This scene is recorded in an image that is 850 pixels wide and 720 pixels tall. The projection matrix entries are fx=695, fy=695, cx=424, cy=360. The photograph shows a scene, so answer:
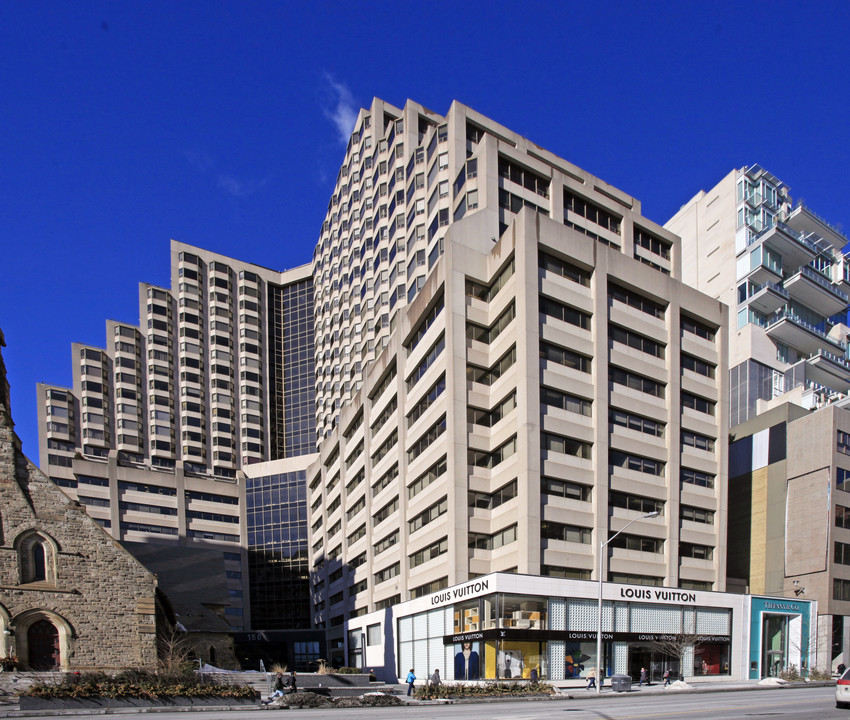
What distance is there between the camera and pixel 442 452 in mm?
47875

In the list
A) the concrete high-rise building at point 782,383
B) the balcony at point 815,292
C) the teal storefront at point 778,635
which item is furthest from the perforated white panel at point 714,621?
the balcony at point 815,292

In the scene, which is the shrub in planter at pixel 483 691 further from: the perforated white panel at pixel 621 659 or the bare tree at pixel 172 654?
the bare tree at pixel 172 654

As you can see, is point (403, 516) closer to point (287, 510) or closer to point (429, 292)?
point (429, 292)

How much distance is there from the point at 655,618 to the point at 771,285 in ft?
145

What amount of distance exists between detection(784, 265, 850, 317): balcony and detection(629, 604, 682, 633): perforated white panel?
45062 millimetres

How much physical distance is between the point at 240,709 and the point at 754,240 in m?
70.8

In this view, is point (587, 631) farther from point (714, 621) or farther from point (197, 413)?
point (197, 413)

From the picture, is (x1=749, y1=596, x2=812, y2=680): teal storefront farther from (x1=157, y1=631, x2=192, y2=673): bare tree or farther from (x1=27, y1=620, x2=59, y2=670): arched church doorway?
(x1=27, y1=620, x2=59, y2=670): arched church doorway

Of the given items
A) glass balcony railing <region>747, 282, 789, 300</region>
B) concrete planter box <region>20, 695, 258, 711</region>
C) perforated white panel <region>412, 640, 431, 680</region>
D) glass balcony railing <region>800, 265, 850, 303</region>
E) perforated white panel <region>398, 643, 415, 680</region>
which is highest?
glass balcony railing <region>800, 265, 850, 303</region>

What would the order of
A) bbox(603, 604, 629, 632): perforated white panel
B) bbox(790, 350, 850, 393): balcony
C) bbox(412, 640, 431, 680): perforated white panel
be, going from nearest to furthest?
bbox(603, 604, 629, 632): perforated white panel
bbox(412, 640, 431, 680): perforated white panel
bbox(790, 350, 850, 393): balcony

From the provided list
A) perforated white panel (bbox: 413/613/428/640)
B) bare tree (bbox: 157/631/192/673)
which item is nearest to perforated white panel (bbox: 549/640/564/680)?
perforated white panel (bbox: 413/613/428/640)

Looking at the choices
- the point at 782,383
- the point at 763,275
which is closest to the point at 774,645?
the point at 782,383

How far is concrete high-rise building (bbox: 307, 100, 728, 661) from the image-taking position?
44844 mm

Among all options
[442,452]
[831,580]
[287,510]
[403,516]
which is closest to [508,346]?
[442,452]
